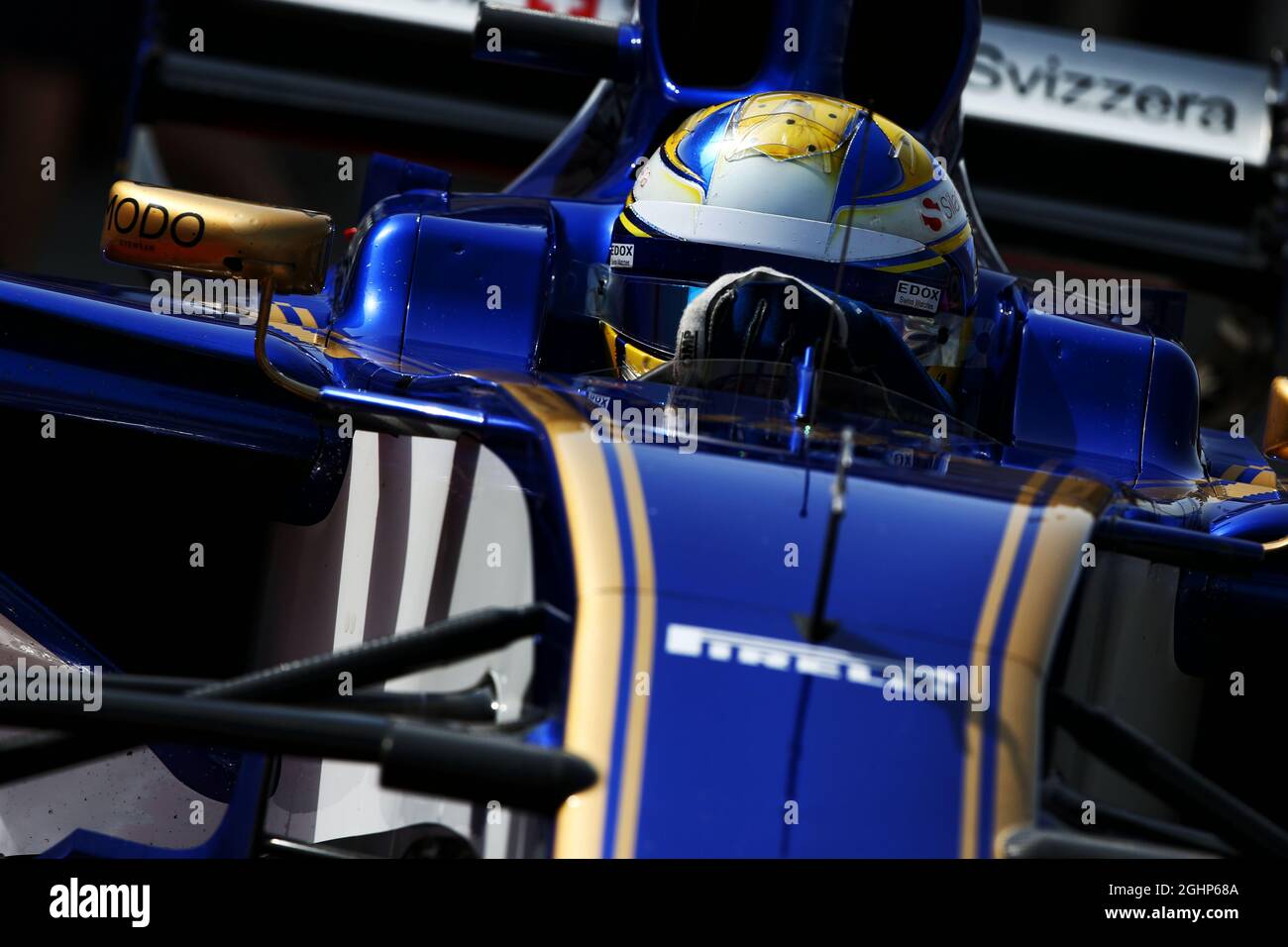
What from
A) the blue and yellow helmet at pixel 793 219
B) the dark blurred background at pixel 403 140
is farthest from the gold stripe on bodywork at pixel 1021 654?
the dark blurred background at pixel 403 140

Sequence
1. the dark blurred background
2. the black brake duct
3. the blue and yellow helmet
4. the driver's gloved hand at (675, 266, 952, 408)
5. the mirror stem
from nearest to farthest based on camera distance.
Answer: the black brake duct, the mirror stem, the driver's gloved hand at (675, 266, 952, 408), the blue and yellow helmet, the dark blurred background

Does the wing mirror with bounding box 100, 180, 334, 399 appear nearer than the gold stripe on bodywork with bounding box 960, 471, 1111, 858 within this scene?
No

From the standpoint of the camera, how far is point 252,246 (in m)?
2.33

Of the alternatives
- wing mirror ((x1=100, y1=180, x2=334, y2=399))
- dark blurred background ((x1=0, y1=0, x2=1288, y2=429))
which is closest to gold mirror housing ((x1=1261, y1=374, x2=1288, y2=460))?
wing mirror ((x1=100, y1=180, x2=334, y2=399))

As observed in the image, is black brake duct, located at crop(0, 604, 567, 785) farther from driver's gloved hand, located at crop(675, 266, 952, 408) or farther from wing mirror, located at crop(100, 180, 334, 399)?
driver's gloved hand, located at crop(675, 266, 952, 408)

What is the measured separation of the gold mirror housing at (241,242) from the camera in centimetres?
233

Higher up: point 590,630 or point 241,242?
point 241,242

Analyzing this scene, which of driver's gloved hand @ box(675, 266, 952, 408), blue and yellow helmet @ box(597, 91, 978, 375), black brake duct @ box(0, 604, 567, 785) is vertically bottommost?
black brake duct @ box(0, 604, 567, 785)

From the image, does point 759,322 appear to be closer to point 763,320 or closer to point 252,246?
point 763,320

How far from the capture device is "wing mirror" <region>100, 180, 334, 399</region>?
2330 millimetres

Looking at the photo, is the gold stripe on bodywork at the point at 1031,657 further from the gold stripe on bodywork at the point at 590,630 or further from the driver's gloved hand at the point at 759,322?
the driver's gloved hand at the point at 759,322

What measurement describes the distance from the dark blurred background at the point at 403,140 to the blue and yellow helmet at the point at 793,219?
3008 millimetres

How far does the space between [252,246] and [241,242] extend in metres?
0.02

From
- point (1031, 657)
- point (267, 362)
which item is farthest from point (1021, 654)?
point (267, 362)
